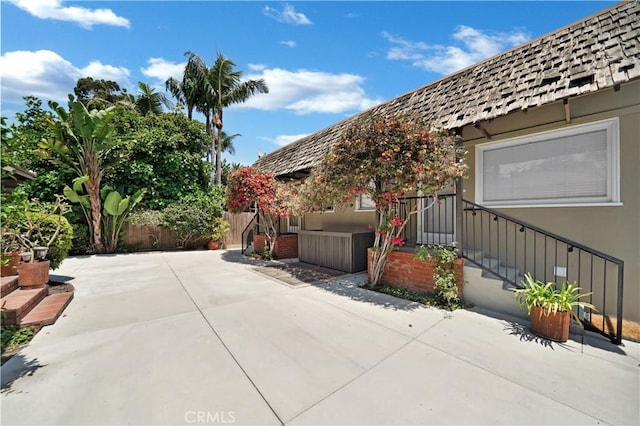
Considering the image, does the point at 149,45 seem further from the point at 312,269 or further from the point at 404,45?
the point at 312,269

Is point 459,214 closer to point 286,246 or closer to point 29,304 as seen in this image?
point 286,246

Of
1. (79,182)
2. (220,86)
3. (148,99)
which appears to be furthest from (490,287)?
(148,99)

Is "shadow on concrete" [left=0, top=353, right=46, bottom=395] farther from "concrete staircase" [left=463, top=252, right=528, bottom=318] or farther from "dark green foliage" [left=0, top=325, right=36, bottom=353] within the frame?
"concrete staircase" [left=463, top=252, right=528, bottom=318]

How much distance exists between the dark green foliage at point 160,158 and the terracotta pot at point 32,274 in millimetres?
9206

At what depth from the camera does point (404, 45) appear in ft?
26.4

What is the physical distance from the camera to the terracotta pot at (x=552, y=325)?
12.4 ft

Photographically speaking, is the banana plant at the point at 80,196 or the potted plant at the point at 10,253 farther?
the banana plant at the point at 80,196

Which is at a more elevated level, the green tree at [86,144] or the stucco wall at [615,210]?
the green tree at [86,144]

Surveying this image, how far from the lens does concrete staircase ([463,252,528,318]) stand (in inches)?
187

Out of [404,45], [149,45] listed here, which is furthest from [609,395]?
[149,45]

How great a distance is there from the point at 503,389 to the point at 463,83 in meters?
6.37

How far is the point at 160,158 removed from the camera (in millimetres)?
14258

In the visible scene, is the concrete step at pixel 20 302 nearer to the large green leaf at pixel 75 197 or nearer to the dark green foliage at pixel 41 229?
the dark green foliage at pixel 41 229

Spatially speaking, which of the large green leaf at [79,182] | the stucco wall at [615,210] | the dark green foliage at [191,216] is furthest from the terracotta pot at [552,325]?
the large green leaf at [79,182]
